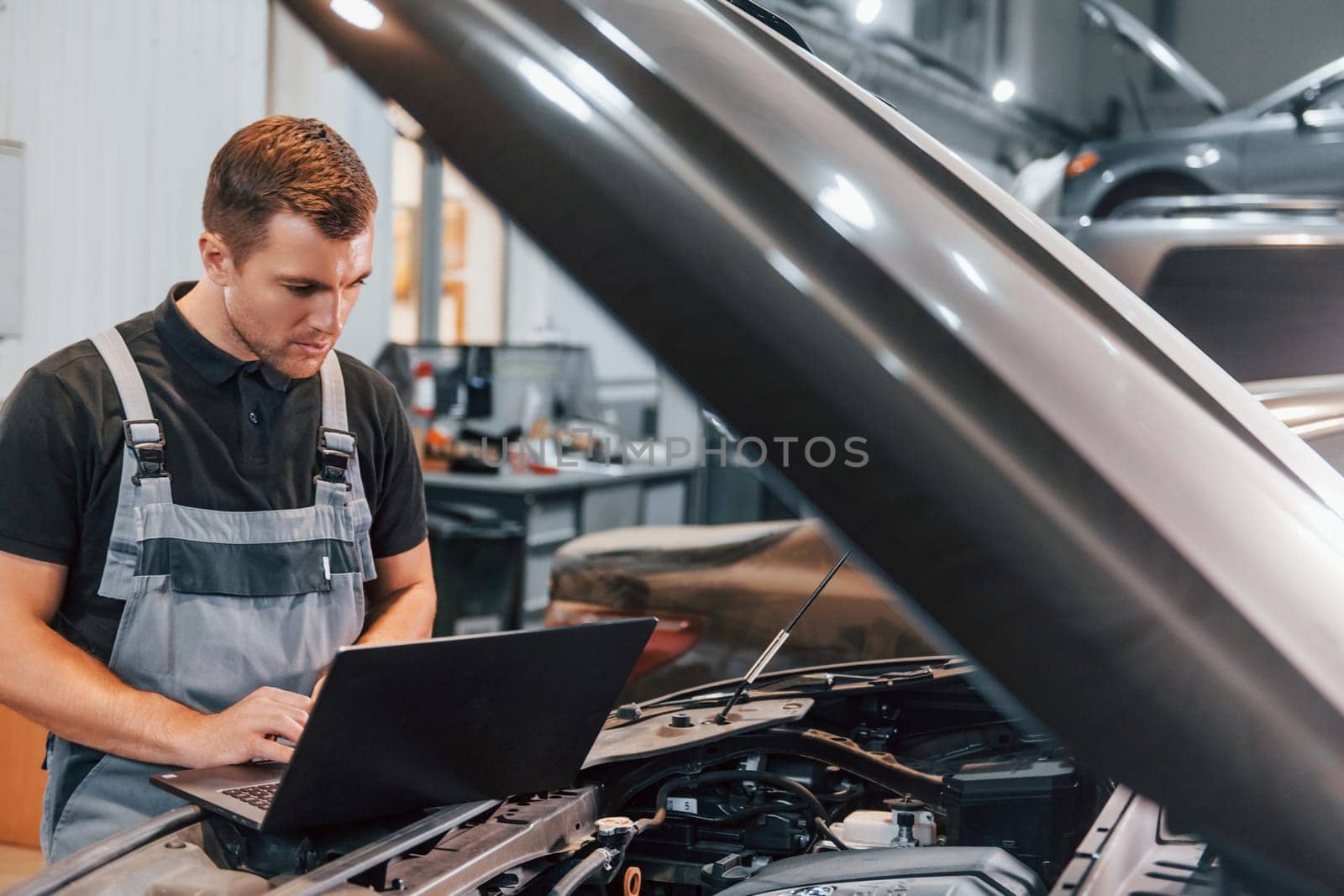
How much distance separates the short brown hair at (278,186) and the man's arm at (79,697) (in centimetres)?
48

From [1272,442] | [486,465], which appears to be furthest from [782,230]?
[486,465]

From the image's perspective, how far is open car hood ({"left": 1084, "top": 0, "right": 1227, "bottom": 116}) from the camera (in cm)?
560

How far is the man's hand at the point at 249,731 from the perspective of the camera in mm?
1344

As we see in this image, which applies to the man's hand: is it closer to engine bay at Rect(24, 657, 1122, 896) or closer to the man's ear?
engine bay at Rect(24, 657, 1122, 896)

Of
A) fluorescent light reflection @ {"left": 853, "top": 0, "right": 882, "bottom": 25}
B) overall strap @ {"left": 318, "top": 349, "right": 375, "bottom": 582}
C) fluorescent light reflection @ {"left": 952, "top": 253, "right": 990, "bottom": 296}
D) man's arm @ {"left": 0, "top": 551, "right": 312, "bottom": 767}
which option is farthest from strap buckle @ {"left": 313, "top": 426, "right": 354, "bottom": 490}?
fluorescent light reflection @ {"left": 853, "top": 0, "right": 882, "bottom": 25}

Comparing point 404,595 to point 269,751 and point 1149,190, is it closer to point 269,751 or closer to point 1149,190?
point 269,751

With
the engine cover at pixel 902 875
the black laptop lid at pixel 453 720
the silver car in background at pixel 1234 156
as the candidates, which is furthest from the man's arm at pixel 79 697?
the silver car in background at pixel 1234 156

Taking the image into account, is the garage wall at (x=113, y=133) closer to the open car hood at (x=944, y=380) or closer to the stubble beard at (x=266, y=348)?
the stubble beard at (x=266, y=348)

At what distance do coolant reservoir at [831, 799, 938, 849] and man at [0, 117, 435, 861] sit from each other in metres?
0.67

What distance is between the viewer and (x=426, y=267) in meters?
6.55

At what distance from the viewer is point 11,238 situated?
3264 millimetres

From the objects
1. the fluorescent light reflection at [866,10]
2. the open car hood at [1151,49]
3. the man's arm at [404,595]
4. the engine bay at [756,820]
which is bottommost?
the engine bay at [756,820]

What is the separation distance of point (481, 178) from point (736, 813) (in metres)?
1.13

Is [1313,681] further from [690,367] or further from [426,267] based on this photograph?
[426,267]
